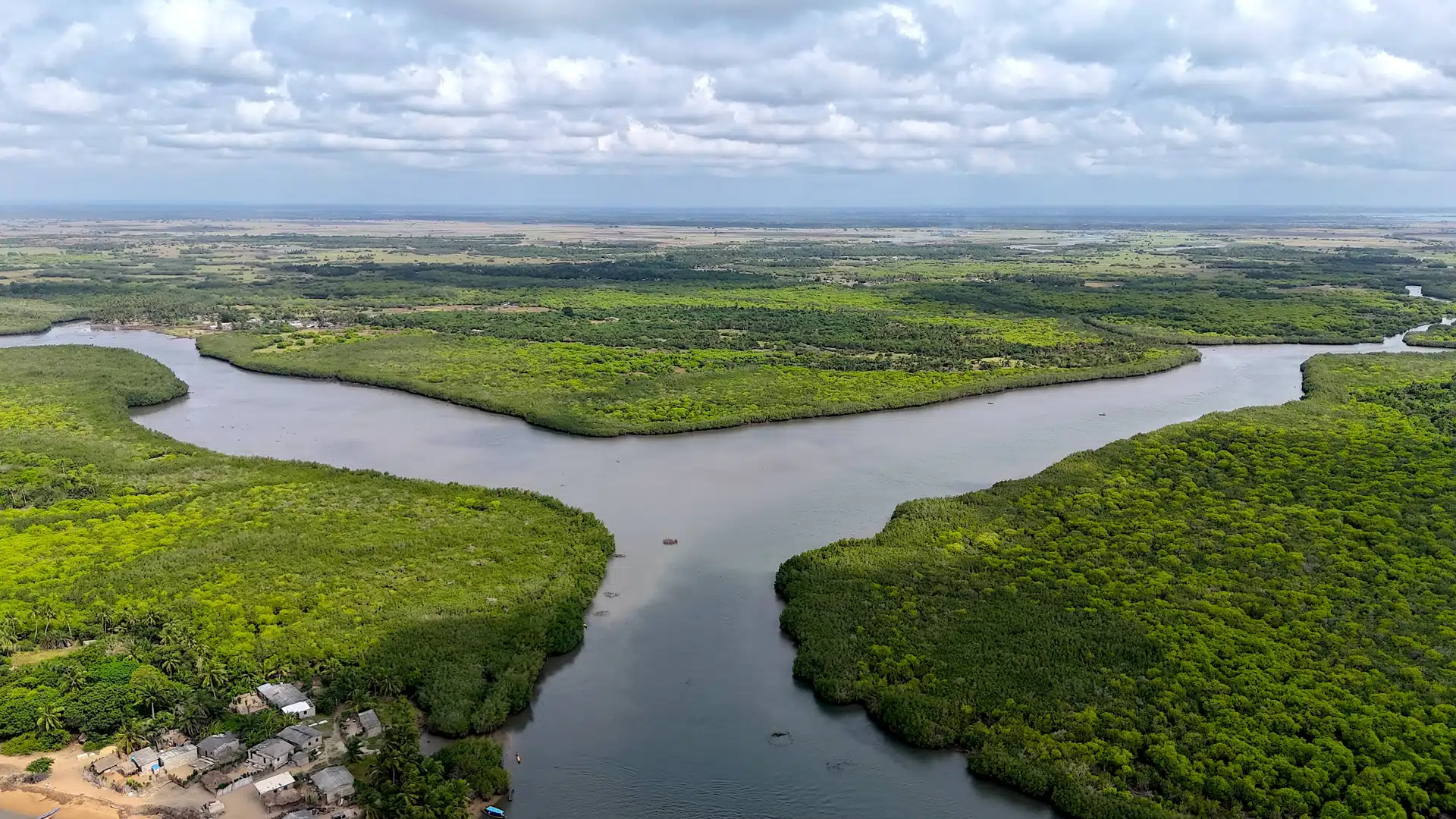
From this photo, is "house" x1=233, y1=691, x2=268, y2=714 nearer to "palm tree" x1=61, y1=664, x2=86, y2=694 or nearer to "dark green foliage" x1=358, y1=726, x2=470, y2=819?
"palm tree" x1=61, y1=664, x2=86, y2=694

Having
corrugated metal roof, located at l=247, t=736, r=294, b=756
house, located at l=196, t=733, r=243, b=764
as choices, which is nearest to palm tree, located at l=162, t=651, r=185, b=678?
house, located at l=196, t=733, r=243, b=764

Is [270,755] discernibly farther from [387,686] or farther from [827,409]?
[827,409]

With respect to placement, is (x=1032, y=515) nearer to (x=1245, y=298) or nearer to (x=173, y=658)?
(x=173, y=658)

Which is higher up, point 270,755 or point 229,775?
point 270,755

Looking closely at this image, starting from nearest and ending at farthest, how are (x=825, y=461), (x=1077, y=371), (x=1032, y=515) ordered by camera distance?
1. (x=1032, y=515)
2. (x=825, y=461)
3. (x=1077, y=371)

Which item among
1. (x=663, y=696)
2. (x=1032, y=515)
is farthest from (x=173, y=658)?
(x=1032, y=515)

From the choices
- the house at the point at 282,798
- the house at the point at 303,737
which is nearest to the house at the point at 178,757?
the house at the point at 303,737

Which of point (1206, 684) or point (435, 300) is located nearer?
point (1206, 684)

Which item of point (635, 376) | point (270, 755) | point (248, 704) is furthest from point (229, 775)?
point (635, 376)
